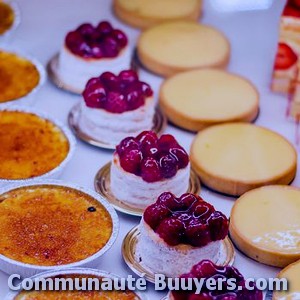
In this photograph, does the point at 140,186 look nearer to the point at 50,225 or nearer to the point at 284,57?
the point at 50,225

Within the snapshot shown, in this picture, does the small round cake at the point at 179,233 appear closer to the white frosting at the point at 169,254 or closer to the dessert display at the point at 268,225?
the white frosting at the point at 169,254

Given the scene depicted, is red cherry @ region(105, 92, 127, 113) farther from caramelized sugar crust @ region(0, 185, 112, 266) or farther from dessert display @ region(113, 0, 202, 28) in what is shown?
dessert display @ region(113, 0, 202, 28)

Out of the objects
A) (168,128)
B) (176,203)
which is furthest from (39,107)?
(176,203)

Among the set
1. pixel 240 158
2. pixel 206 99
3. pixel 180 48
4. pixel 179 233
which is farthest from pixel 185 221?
pixel 180 48

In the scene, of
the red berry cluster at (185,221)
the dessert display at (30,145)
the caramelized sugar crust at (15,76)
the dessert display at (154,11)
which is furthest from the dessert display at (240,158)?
the dessert display at (154,11)

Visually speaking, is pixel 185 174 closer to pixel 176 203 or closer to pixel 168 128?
pixel 176 203

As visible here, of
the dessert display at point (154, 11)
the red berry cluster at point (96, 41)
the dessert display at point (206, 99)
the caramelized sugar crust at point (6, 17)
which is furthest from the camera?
the dessert display at point (154, 11)

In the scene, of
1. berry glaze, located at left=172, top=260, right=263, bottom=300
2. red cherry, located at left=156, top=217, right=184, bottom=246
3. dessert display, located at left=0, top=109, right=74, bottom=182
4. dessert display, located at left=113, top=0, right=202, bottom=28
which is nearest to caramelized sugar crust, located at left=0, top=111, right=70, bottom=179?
dessert display, located at left=0, top=109, right=74, bottom=182
